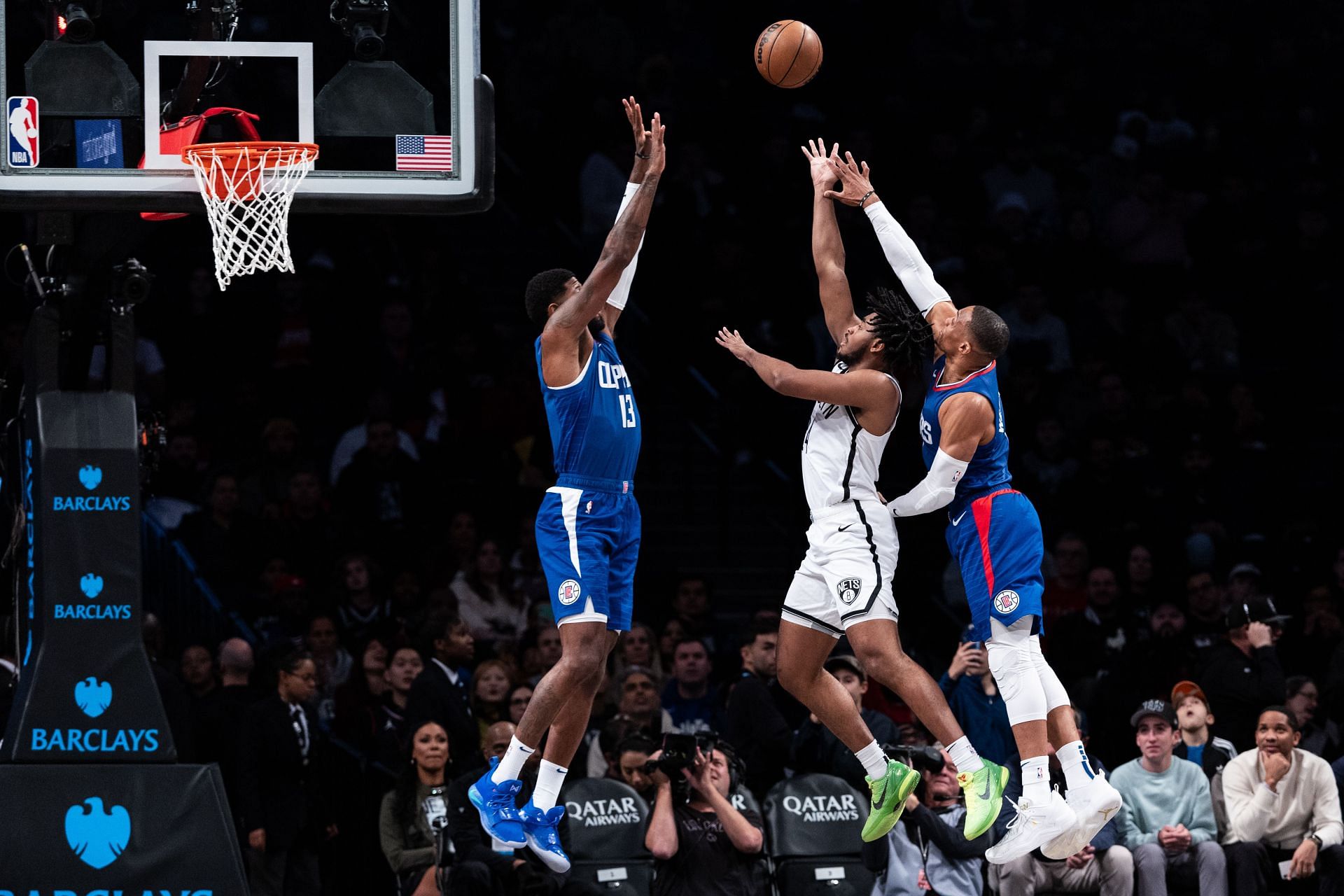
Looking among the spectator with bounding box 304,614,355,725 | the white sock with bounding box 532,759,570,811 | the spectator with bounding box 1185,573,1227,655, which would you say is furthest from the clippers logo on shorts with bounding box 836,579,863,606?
the spectator with bounding box 1185,573,1227,655

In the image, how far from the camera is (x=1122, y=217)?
18.5 metres

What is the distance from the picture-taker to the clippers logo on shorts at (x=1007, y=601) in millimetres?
9094

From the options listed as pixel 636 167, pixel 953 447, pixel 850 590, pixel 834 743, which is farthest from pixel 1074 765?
pixel 834 743

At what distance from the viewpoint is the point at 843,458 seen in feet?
30.8

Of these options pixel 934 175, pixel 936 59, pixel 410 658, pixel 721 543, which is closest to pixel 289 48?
pixel 410 658

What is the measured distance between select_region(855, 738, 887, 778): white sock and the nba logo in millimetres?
4511

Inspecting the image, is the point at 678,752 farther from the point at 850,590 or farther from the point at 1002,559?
the point at 1002,559

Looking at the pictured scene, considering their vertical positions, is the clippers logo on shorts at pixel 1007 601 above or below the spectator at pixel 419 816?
above

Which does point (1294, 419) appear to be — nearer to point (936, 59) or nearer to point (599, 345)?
point (936, 59)

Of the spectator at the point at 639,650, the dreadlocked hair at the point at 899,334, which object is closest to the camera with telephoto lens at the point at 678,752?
the spectator at the point at 639,650

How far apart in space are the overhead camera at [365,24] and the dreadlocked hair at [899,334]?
8.23 ft

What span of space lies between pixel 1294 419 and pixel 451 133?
10582 millimetres

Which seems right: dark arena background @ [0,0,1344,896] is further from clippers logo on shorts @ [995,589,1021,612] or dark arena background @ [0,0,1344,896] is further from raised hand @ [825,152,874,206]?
clippers logo on shorts @ [995,589,1021,612]

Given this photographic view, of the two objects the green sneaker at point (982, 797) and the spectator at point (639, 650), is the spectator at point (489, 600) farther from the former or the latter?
the green sneaker at point (982, 797)
